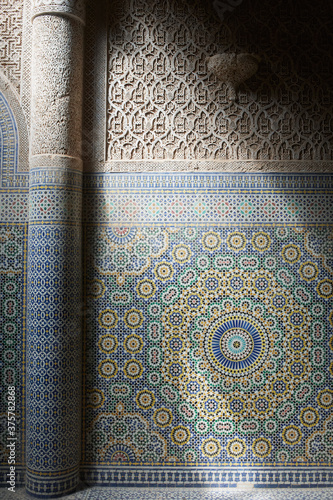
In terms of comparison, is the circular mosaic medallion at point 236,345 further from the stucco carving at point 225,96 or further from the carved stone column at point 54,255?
the stucco carving at point 225,96

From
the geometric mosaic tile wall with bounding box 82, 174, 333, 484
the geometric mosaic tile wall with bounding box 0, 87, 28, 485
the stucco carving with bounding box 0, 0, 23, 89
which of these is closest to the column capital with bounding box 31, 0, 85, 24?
the stucco carving with bounding box 0, 0, 23, 89

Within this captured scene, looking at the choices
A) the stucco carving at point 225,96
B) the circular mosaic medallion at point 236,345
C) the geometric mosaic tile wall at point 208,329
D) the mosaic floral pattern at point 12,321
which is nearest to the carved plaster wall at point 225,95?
the stucco carving at point 225,96

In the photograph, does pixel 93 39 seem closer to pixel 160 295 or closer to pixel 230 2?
pixel 230 2

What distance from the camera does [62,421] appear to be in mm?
2648

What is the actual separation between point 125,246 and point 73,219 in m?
0.37

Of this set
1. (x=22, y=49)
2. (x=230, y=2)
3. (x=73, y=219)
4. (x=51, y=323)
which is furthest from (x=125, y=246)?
(x=230, y=2)

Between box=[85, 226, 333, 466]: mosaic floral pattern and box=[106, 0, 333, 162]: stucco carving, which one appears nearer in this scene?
box=[85, 226, 333, 466]: mosaic floral pattern

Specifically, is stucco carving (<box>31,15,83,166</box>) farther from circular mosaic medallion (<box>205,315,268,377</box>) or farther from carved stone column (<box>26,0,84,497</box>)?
circular mosaic medallion (<box>205,315,268,377</box>)

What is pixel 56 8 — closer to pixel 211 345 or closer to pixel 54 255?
pixel 54 255

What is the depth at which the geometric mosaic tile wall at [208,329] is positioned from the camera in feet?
9.17

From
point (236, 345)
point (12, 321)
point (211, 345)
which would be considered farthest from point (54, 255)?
point (236, 345)

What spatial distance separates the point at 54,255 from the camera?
8.84ft

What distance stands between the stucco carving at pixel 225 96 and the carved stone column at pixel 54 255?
328 millimetres

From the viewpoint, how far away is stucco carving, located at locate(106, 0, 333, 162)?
2.94m
